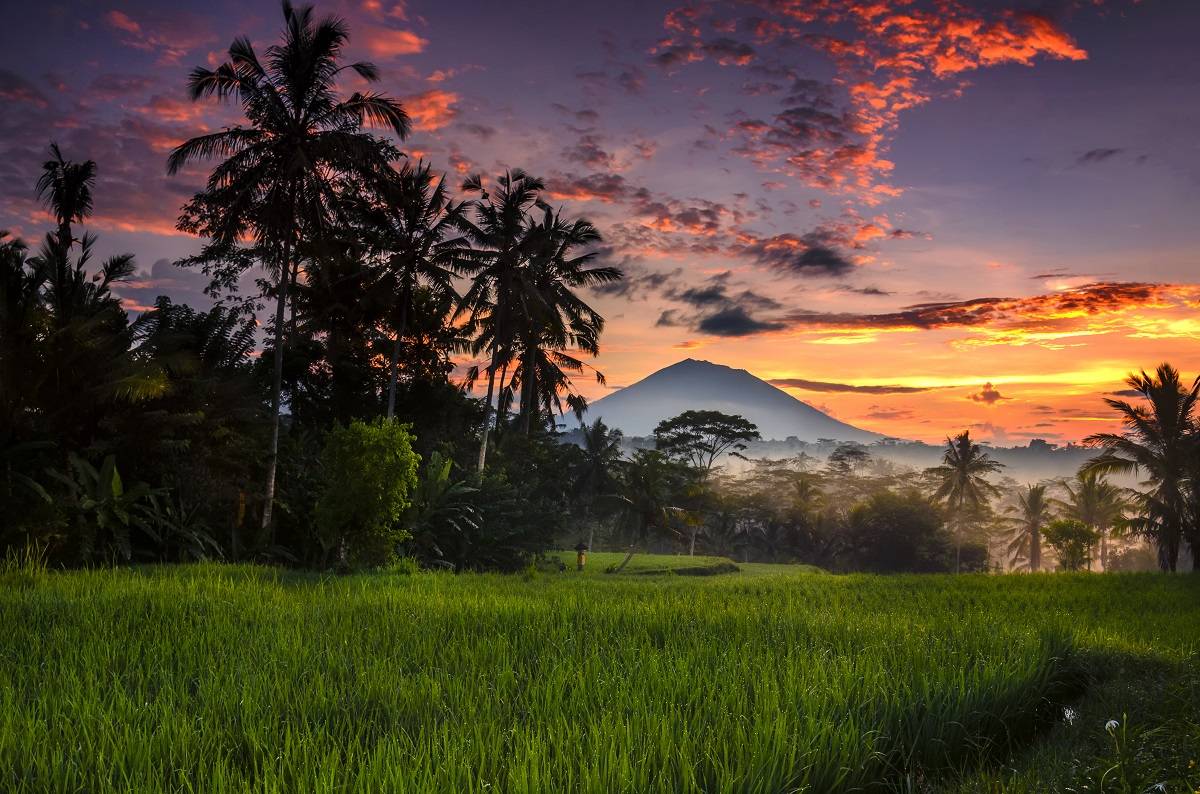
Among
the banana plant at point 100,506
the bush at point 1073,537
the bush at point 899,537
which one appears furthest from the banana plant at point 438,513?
the bush at point 899,537

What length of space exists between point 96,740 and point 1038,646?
8.34 m

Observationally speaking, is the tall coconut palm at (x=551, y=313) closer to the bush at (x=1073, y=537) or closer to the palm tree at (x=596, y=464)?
the palm tree at (x=596, y=464)

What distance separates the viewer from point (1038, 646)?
24.2ft

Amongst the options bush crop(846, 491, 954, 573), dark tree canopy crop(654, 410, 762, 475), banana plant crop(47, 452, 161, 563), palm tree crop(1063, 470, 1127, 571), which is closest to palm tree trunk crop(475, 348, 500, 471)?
banana plant crop(47, 452, 161, 563)

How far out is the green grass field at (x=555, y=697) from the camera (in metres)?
3.68

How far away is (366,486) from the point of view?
14.7 meters

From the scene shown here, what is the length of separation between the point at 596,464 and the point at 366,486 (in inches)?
1125

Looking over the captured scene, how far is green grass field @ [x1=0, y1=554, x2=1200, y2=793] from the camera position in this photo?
368 cm

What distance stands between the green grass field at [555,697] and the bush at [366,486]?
4.86 m

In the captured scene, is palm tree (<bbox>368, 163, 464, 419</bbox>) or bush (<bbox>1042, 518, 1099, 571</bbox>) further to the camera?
bush (<bbox>1042, 518, 1099, 571</bbox>)

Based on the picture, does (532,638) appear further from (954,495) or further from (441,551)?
(954,495)

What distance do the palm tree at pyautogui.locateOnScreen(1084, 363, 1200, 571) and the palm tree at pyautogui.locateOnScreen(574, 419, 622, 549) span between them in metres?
24.4

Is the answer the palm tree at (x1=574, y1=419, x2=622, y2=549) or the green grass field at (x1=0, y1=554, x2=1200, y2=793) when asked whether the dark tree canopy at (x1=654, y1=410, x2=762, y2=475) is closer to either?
the palm tree at (x1=574, y1=419, x2=622, y2=549)

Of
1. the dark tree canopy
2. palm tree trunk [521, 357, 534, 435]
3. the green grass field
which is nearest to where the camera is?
the green grass field
